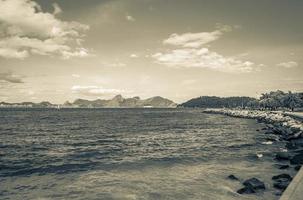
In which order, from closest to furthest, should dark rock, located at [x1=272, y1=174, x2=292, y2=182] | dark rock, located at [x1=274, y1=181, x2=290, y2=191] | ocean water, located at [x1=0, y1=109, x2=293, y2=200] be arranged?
ocean water, located at [x1=0, y1=109, x2=293, y2=200], dark rock, located at [x1=274, y1=181, x2=290, y2=191], dark rock, located at [x1=272, y1=174, x2=292, y2=182]

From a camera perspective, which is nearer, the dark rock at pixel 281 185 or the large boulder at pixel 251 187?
the large boulder at pixel 251 187

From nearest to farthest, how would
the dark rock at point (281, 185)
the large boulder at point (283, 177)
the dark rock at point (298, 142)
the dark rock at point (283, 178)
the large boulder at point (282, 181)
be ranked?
the dark rock at point (281, 185)
the large boulder at point (282, 181)
the dark rock at point (283, 178)
the large boulder at point (283, 177)
the dark rock at point (298, 142)

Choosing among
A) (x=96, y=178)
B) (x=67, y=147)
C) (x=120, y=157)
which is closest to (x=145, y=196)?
(x=96, y=178)

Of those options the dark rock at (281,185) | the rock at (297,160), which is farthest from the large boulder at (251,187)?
the rock at (297,160)

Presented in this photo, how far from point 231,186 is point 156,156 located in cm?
1130

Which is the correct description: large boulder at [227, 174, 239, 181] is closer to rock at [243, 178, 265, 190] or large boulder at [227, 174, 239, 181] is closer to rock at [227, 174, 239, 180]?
rock at [227, 174, 239, 180]

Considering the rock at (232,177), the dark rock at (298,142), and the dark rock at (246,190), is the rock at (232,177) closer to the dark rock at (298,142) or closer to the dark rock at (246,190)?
the dark rock at (246,190)

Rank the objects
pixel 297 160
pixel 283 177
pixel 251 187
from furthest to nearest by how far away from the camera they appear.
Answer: pixel 297 160
pixel 283 177
pixel 251 187

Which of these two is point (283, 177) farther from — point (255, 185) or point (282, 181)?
point (255, 185)

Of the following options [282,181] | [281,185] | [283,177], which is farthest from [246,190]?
[283,177]

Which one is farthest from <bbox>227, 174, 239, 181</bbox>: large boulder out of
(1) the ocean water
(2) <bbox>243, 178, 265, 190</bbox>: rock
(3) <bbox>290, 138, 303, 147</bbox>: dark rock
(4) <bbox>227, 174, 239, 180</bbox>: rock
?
(3) <bbox>290, 138, 303, 147</bbox>: dark rock

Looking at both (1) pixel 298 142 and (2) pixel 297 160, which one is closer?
(2) pixel 297 160

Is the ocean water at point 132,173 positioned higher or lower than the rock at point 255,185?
lower

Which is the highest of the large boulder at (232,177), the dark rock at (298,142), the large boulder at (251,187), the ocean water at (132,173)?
the dark rock at (298,142)
